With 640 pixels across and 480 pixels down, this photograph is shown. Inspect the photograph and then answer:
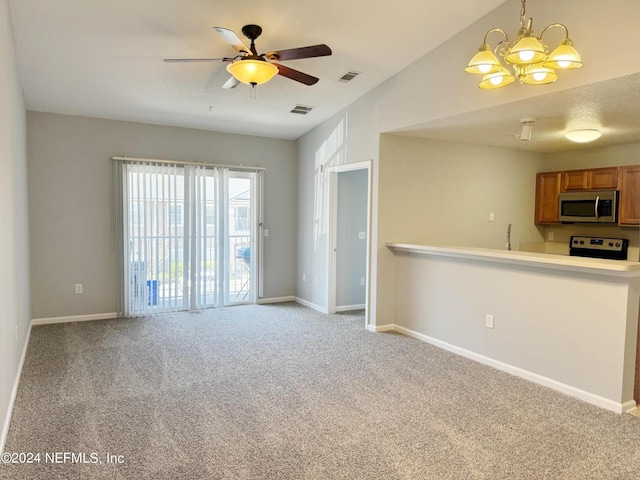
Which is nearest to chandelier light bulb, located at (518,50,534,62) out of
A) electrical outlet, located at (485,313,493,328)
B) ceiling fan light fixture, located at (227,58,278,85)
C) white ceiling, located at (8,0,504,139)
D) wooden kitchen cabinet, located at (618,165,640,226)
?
white ceiling, located at (8,0,504,139)

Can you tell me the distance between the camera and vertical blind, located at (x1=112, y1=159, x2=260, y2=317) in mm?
5242

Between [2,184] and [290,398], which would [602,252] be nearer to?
[290,398]

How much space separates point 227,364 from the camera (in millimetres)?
3725

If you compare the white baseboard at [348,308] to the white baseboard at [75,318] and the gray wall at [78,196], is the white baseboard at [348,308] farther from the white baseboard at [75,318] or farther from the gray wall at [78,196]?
the white baseboard at [75,318]

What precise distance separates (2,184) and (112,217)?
2.69m

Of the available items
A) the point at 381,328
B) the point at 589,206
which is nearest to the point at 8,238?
the point at 381,328

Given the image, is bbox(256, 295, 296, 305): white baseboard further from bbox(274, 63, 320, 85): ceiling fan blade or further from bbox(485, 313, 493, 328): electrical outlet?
bbox(274, 63, 320, 85): ceiling fan blade

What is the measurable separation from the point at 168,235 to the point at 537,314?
14.5 ft

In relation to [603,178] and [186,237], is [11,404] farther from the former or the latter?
[603,178]

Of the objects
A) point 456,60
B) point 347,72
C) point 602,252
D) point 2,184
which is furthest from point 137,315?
point 602,252

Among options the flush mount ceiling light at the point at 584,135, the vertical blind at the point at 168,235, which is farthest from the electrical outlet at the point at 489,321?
the vertical blind at the point at 168,235

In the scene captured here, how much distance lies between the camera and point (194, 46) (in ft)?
11.7

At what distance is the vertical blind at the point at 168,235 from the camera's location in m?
5.24

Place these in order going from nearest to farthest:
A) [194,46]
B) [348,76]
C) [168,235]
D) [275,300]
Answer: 1. [194,46]
2. [348,76]
3. [168,235]
4. [275,300]
